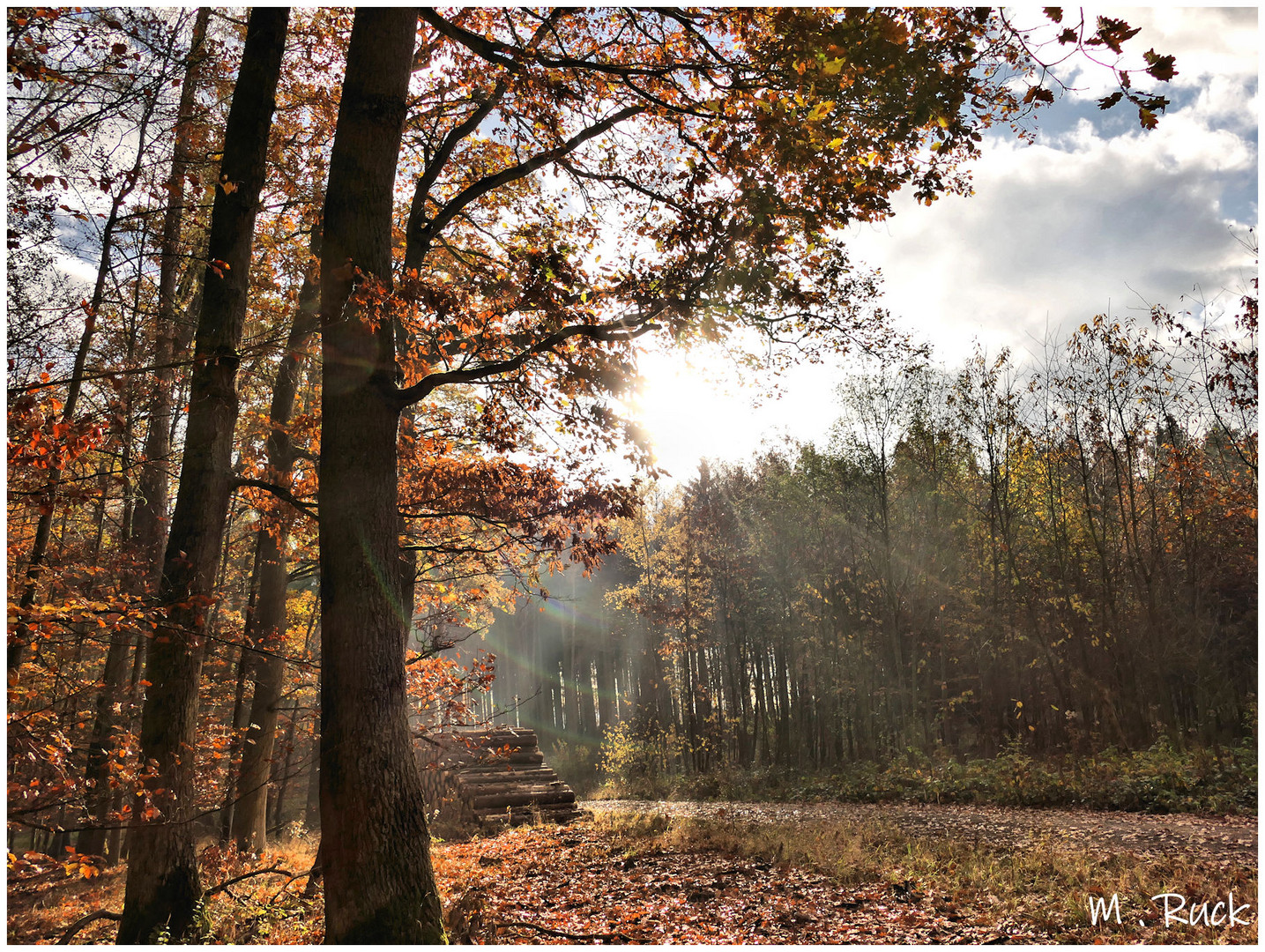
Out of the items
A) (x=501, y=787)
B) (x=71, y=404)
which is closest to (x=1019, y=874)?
(x=71, y=404)

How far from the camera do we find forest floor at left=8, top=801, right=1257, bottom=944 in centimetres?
570

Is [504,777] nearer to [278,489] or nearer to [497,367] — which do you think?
[278,489]

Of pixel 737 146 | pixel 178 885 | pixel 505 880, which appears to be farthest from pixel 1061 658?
pixel 178 885

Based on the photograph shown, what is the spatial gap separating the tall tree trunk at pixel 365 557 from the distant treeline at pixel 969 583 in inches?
340

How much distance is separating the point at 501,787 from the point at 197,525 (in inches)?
432

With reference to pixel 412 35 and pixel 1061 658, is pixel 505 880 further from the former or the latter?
pixel 1061 658

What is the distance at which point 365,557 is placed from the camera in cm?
488

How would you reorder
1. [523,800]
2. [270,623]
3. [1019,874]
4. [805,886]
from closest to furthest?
1. [1019,874]
2. [805,886]
3. [270,623]
4. [523,800]

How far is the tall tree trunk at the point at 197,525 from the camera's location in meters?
5.90

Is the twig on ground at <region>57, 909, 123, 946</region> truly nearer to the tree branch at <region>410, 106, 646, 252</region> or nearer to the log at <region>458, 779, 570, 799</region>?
the tree branch at <region>410, 106, 646, 252</region>

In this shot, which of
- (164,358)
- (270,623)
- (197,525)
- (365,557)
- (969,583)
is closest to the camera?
(365,557)

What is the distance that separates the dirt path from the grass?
0.55m

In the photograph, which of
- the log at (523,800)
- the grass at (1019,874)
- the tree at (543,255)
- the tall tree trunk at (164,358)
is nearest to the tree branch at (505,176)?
the tree at (543,255)

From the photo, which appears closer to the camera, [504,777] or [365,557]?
[365,557]
